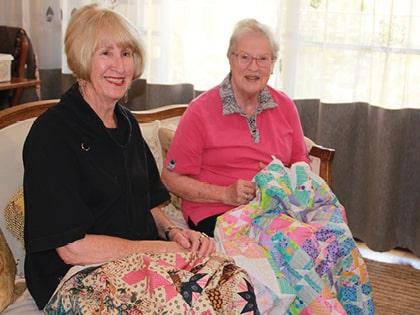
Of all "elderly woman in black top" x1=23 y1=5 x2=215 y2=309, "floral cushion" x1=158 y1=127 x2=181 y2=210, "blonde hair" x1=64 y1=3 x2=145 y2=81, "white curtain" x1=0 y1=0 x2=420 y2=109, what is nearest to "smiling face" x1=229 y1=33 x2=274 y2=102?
"floral cushion" x1=158 y1=127 x2=181 y2=210

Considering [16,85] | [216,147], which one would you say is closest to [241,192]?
[216,147]

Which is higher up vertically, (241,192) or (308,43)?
(308,43)

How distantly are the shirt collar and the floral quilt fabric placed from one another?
84 cm

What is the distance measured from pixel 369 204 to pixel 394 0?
108 cm

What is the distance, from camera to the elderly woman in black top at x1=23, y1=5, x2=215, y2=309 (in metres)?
1.55

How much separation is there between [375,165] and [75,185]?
2.03m

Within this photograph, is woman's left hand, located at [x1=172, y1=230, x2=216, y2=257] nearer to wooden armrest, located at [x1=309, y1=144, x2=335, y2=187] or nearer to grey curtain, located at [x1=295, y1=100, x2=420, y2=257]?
wooden armrest, located at [x1=309, y1=144, x2=335, y2=187]

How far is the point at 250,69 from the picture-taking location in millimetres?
2291

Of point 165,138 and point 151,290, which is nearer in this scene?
point 151,290

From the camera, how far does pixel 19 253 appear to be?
190cm

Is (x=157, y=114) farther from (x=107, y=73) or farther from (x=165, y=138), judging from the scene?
(x=107, y=73)

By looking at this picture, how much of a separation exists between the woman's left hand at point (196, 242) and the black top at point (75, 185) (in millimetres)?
98

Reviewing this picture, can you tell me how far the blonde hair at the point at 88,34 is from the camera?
1.71m

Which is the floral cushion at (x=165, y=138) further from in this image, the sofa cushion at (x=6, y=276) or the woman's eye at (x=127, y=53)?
the sofa cushion at (x=6, y=276)
